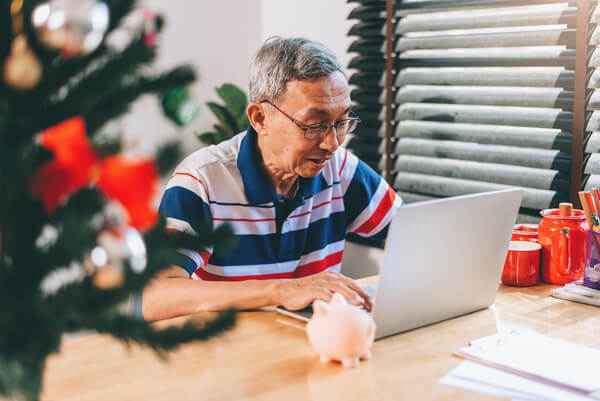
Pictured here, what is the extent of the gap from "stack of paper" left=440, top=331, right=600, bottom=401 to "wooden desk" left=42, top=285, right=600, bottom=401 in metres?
0.04

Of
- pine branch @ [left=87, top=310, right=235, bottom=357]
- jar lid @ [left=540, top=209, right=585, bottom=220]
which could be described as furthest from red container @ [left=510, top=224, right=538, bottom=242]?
pine branch @ [left=87, top=310, right=235, bottom=357]

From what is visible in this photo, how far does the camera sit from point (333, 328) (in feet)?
3.57

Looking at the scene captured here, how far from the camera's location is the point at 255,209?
169cm

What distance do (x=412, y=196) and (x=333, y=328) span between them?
1674mm

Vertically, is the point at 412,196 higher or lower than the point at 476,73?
lower

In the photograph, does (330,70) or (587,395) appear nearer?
(587,395)

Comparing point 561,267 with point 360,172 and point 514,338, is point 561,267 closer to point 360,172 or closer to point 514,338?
point 514,338

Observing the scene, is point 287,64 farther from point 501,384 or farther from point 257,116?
point 501,384

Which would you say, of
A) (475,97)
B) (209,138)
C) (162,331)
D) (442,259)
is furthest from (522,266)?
(209,138)

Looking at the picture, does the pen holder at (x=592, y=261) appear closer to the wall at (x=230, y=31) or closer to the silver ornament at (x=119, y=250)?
the silver ornament at (x=119, y=250)

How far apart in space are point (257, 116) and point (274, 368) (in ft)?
2.58

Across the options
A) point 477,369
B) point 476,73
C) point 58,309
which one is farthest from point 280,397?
point 476,73

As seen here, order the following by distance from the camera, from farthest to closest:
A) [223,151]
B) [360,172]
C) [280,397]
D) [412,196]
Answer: [412,196] < [360,172] < [223,151] < [280,397]

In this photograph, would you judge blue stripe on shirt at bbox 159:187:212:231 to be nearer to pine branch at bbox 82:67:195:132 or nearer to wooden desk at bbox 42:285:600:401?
wooden desk at bbox 42:285:600:401
